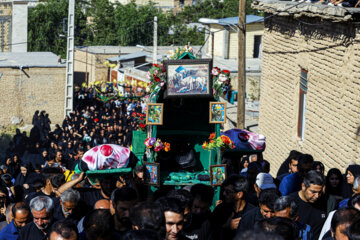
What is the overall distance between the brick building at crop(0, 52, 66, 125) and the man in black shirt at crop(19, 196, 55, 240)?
2470 cm

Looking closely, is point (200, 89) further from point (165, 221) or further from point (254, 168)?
point (165, 221)

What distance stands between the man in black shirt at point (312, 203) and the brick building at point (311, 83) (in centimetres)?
462

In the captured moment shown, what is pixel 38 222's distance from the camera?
22.1 feet

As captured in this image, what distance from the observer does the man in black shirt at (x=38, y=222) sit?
6707mm

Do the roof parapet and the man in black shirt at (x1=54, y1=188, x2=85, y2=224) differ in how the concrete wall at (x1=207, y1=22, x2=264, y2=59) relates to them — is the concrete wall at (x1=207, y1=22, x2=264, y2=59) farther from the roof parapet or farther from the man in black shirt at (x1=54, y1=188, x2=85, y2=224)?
the man in black shirt at (x1=54, y1=188, x2=85, y2=224)

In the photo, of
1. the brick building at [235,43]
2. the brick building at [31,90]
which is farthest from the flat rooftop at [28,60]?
the brick building at [235,43]

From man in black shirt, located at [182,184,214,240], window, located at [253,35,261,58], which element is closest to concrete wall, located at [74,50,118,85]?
Answer: window, located at [253,35,261,58]

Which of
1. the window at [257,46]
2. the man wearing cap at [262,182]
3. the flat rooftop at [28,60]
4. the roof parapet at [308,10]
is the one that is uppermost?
the roof parapet at [308,10]

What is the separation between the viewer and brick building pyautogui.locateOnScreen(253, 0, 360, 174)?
12.3m

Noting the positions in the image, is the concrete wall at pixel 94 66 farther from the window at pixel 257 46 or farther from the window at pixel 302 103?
the window at pixel 302 103

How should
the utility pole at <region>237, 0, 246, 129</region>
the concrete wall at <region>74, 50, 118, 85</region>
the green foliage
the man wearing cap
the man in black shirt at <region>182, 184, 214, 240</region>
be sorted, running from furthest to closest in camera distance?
1. the green foliage
2. the concrete wall at <region>74, 50, 118, 85</region>
3. the utility pole at <region>237, 0, 246, 129</region>
4. the man wearing cap
5. the man in black shirt at <region>182, 184, 214, 240</region>

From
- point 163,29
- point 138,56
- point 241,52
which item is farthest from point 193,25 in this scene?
point 241,52

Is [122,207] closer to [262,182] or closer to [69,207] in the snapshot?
[69,207]

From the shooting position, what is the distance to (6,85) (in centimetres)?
3066
